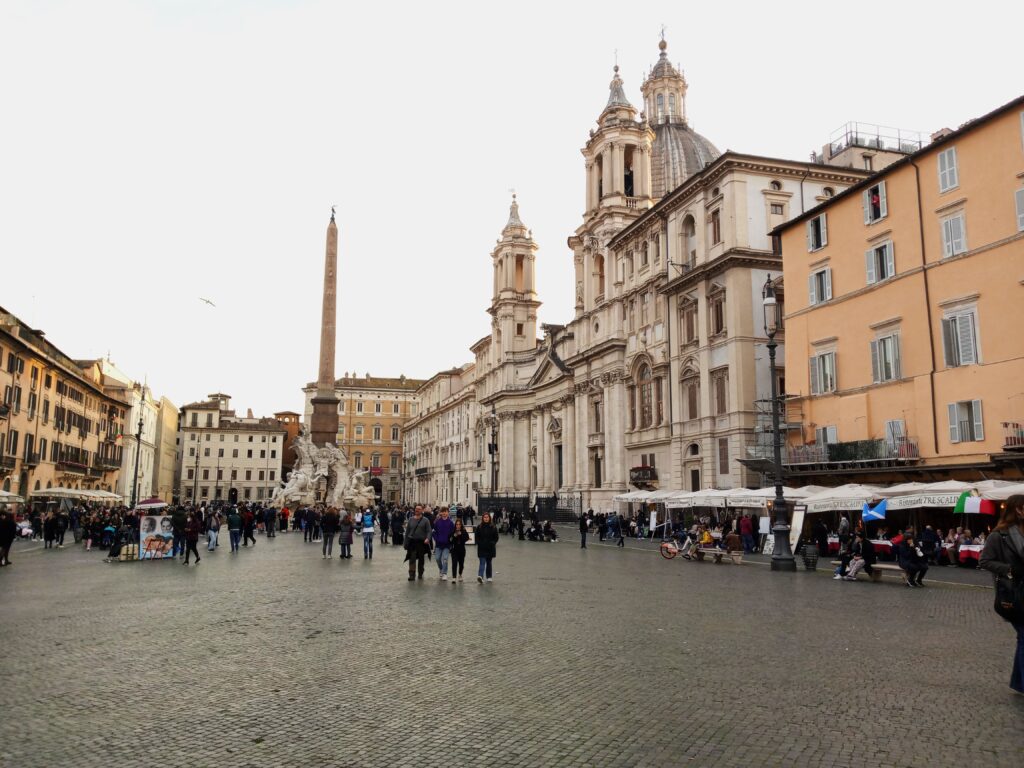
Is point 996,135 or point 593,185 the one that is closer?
point 996,135

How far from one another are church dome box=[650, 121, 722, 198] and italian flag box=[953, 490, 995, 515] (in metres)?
40.9

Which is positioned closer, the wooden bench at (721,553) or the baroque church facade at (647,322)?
the wooden bench at (721,553)

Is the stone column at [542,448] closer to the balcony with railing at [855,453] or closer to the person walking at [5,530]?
the balcony with railing at [855,453]

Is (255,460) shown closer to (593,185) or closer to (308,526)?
(593,185)

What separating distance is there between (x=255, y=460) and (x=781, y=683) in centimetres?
10671

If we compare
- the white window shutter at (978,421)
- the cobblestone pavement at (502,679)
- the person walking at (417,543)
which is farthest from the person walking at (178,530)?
the white window shutter at (978,421)

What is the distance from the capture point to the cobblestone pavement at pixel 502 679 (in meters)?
5.62

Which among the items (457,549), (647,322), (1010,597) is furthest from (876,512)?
(647,322)

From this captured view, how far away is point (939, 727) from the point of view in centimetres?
612

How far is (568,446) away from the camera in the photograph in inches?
2232

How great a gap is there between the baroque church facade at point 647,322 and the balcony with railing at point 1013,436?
33.7 feet

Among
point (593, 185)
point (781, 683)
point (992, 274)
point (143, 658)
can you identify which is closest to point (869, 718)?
point (781, 683)

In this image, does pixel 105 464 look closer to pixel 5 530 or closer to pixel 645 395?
pixel 645 395

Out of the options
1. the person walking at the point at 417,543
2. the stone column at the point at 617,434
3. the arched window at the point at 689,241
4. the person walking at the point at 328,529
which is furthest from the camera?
the stone column at the point at 617,434
